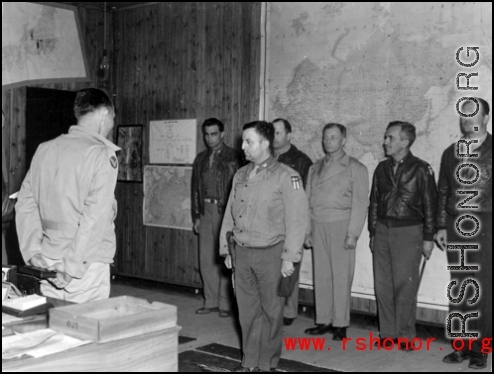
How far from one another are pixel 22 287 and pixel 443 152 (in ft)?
12.3

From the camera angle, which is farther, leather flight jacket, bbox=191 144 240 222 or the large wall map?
leather flight jacket, bbox=191 144 240 222

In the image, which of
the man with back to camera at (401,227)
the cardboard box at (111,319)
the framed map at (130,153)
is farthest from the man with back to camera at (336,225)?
the cardboard box at (111,319)

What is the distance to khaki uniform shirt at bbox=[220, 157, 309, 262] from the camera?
4176mm

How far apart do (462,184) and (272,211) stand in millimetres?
1604

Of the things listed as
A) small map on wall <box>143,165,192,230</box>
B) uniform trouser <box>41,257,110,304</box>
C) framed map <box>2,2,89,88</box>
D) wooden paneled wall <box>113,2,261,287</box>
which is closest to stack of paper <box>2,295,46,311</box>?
uniform trouser <box>41,257,110,304</box>

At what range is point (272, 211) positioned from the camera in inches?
166

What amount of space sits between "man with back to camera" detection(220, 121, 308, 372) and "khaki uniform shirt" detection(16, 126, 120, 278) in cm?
132

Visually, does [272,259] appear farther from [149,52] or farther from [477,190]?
[149,52]

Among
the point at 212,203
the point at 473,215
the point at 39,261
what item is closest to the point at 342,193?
the point at 473,215

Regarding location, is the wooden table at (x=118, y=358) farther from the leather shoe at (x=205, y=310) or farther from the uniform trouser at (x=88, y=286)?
the leather shoe at (x=205, y=310)

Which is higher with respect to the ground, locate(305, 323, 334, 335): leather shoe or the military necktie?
the military necktie

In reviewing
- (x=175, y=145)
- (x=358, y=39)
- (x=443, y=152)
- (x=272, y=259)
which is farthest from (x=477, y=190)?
(x=175, y=145)

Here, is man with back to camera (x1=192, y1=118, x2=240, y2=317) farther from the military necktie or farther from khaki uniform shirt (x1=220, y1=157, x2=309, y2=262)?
khaki uniform shirt (x1=220, y1=157, x2=309, y2=262)

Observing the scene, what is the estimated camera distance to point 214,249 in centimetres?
648
